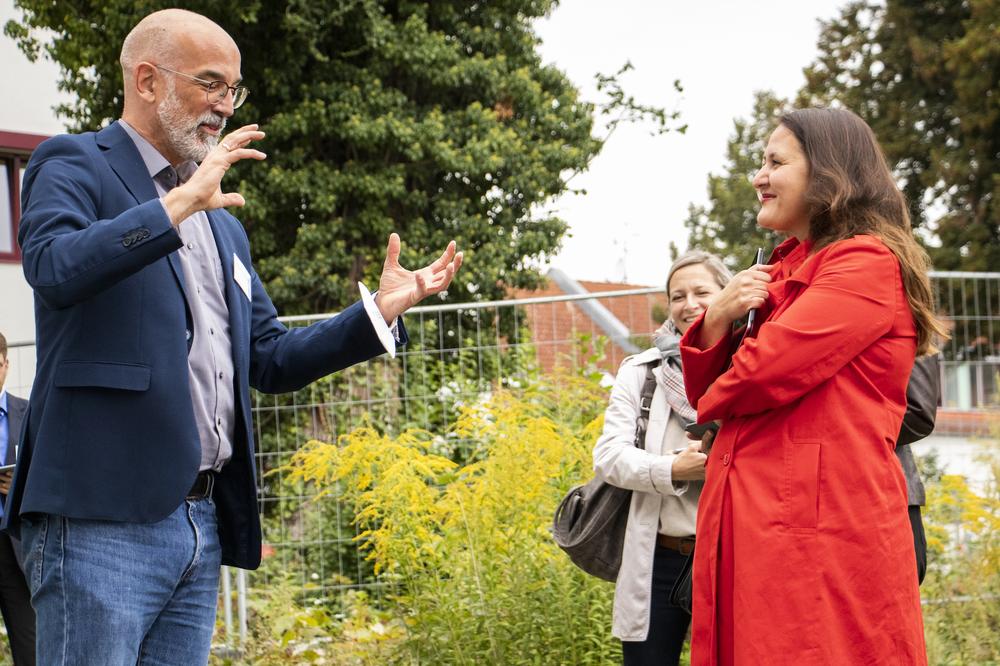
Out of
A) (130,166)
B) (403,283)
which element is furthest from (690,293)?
(130,166)

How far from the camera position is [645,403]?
377 cm

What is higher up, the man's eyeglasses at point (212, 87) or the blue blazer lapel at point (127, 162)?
the man's eyeglasses at point (212, 87)

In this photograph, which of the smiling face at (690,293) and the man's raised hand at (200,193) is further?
the smiling face at (690,293)

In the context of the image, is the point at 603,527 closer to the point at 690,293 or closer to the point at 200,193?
the point at 690,293

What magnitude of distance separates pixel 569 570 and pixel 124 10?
9883 mm

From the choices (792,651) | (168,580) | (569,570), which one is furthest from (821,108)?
(569,570)

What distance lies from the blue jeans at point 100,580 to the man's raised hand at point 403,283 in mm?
686

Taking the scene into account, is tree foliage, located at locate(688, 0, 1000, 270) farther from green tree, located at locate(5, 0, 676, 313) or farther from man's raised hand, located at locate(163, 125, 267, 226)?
man's raised hand, located at locate(163, 125, 267, 226)

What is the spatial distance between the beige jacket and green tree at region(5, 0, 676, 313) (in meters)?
8.44

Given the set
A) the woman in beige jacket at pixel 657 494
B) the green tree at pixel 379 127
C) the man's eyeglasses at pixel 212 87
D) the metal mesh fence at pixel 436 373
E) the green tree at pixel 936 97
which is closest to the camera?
the man's eyeglasses at pixel 212 87

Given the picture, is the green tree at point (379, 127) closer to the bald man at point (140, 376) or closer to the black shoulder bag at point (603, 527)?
the black shoulder bag at point (603, 527)

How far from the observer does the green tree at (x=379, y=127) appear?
12.0 m

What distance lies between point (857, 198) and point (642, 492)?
4.53 ft

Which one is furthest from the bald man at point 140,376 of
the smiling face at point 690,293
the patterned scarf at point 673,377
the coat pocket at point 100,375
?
the smiling face at point 690,293
